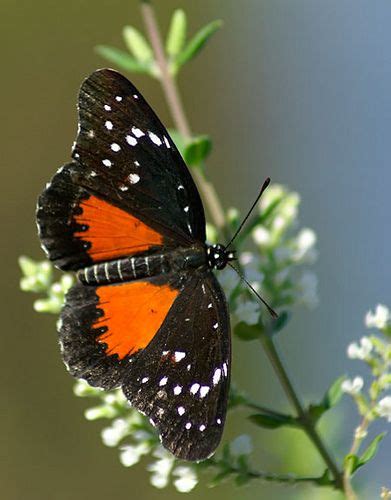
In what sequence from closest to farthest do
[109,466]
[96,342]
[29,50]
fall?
[96,342] → [109,466] → [29,50]

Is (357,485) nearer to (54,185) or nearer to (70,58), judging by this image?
(54,185)

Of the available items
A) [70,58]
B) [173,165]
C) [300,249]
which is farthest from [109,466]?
[173,165]

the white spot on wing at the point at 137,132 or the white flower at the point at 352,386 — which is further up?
the white spot on wing at the point at 137,132

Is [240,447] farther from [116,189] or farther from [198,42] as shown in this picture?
[198,42]

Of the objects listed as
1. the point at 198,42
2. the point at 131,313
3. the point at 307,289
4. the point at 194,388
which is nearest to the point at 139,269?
the point at 131,313

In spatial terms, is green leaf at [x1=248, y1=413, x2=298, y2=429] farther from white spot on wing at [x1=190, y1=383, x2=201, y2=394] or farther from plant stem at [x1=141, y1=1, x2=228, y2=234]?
plant stem at [x1=141, y1=1, x2=228, y2=234]

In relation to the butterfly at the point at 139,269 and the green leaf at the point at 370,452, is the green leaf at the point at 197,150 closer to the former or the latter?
the butterfly at the point at 139,269

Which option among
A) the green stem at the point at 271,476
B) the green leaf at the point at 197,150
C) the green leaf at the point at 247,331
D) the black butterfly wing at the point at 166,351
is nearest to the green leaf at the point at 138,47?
the green leaf at the point at 197,150
